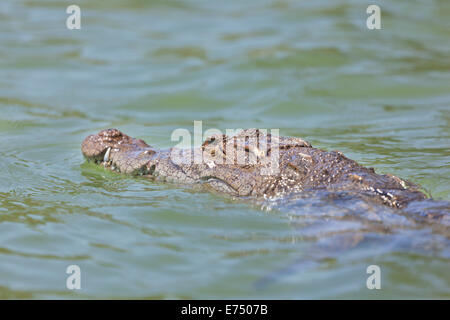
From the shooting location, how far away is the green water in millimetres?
4211

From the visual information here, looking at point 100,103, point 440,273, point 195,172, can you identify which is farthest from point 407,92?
point 440,273

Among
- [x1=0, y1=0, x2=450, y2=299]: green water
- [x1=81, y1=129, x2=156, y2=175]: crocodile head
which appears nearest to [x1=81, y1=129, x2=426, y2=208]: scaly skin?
[x1=81, y1=129, x2=156, y2=175]: crocodile head

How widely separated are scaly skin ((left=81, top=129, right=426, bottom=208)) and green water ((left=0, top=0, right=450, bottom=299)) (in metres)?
0.16

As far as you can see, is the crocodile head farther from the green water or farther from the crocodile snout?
the green water

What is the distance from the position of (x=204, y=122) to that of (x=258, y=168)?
3.82 m

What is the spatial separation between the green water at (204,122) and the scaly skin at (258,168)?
6.4 inches

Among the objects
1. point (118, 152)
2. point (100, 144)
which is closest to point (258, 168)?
point (118, 152)

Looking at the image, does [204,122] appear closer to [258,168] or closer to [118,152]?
[118,152]

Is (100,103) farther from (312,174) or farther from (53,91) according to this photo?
(312,174)

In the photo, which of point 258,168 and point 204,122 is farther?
point 204,122

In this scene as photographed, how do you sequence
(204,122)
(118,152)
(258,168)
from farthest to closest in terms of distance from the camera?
(204,122), (118,152), (258,168)

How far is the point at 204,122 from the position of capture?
29.6ft

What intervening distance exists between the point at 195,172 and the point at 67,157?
7.01 ft

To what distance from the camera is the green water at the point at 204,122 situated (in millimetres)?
4211
